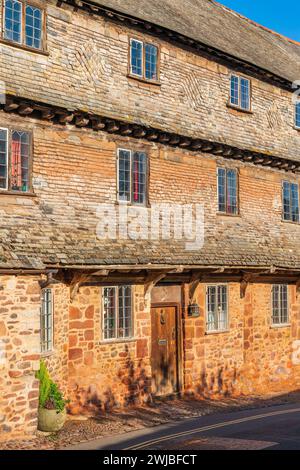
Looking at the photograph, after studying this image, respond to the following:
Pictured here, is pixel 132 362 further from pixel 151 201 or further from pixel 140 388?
pixel 151 201

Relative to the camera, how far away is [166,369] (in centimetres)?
1841

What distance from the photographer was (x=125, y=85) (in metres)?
17.9

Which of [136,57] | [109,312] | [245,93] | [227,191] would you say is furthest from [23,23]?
[245,93]

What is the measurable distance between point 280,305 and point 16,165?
10899 millimetres

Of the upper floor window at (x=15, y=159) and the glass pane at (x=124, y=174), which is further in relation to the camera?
the glass pane at (x=124, y=174)

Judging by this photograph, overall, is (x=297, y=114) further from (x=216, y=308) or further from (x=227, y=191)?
(x=216, y=308)

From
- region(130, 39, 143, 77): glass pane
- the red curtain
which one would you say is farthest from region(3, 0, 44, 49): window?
region(130, 39, 143, 77): glass pane

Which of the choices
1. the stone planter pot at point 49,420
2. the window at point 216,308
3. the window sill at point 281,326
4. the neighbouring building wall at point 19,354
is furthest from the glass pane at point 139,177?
the window sill at point 281,326

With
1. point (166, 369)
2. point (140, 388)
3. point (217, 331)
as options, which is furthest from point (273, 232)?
point (140, 388)

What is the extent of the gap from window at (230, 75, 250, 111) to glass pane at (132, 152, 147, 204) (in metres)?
4.71

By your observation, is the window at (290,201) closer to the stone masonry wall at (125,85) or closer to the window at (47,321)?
the stone masonry wall at (125,85)

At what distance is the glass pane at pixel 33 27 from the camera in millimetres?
A: 15703

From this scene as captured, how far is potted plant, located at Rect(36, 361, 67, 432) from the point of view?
13798mm

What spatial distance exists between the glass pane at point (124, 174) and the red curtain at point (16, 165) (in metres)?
3.13
